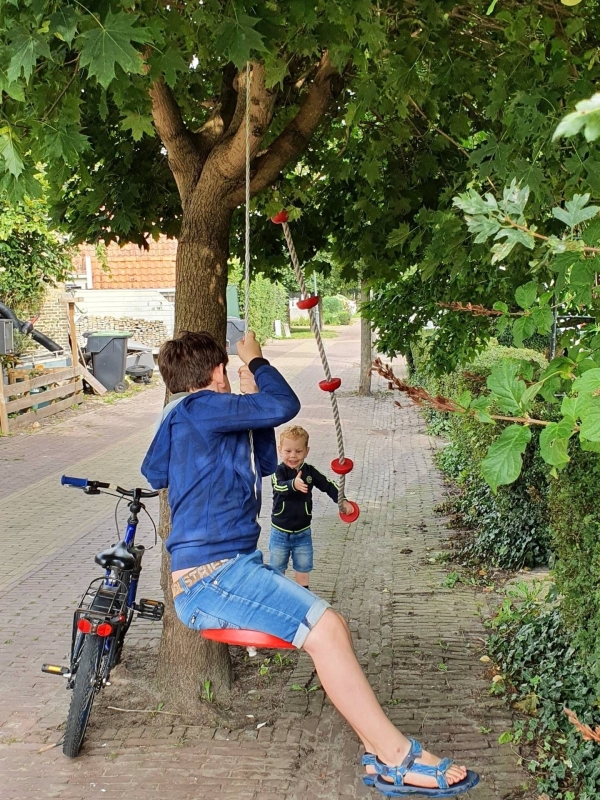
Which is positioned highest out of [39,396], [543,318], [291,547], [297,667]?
[543,318]

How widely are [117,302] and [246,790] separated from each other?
29.0 m

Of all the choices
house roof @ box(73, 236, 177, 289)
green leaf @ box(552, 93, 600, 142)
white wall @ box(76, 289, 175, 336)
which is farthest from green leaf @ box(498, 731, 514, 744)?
house roof @ box(73, 236, 177, 289)

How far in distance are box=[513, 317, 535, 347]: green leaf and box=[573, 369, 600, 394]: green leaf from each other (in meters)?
0.64

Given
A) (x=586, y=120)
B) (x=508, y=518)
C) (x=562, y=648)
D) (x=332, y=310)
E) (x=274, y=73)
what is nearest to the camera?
(x=586, y=120)

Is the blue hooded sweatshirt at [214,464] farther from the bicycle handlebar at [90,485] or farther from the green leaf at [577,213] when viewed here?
the green leaf at [577,213]

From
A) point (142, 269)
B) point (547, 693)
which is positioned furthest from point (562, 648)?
point (142, 269)

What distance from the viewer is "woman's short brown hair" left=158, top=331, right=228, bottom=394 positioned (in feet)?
11.6

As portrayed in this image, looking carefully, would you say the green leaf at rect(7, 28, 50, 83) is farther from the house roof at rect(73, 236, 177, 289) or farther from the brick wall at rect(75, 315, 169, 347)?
the house roof at rect(73, 236, 177, 289)

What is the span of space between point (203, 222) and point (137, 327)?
25300mm

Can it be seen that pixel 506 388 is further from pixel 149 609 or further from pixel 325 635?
pixel 149 609

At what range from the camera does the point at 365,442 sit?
14.8 m

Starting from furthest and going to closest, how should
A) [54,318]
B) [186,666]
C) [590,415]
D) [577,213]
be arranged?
[54,318] < [186,666] < [577,213] < [590,415]

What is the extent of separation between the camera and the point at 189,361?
3555 mm

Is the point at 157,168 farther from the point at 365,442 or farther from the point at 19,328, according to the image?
the point at 19,328
